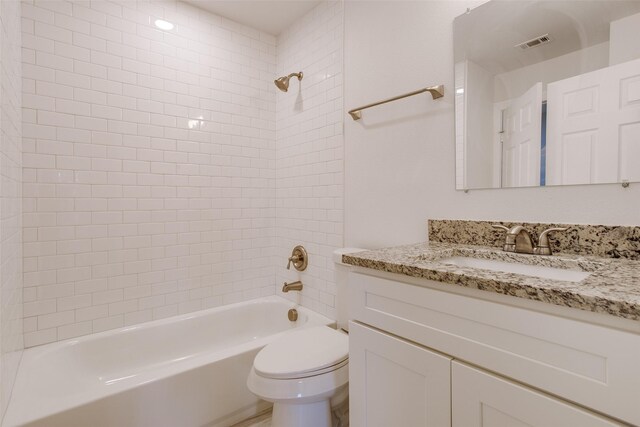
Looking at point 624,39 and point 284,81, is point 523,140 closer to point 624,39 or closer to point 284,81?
point 624,39

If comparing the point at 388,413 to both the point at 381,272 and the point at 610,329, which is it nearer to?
the point at 381,272

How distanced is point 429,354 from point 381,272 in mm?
269

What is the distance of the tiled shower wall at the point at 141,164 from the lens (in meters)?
1.71

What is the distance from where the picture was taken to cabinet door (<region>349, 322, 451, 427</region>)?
874 millimetres

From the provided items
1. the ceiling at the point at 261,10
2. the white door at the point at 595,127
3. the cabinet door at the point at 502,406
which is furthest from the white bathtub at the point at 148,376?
the ceiling at the point at 261,10

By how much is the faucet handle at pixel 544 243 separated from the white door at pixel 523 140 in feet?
0.60

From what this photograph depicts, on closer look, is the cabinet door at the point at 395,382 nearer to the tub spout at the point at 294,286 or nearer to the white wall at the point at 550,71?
the white wall at the point at 550,71

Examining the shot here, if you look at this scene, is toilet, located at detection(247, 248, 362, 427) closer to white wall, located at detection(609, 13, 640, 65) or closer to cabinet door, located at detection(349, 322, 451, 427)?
cabinet door, located at detection(349, 322, 451, 427)

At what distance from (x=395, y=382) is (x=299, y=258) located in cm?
138

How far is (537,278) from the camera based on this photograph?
2.51ft

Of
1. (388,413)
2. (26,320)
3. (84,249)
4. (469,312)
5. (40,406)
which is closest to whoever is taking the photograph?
(469,312)

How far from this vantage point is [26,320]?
1668 mm

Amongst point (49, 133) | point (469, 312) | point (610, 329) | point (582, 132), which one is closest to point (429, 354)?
point (469, 312)

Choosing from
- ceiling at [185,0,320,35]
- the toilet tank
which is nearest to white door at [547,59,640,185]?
the toilet tank
